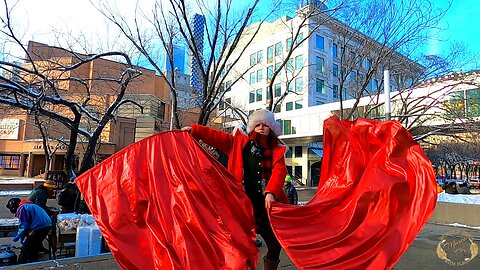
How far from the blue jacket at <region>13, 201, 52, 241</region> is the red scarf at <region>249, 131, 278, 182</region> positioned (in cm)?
456

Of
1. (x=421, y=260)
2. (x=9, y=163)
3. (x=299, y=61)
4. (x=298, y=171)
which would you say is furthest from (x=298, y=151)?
(x=421, y=260)

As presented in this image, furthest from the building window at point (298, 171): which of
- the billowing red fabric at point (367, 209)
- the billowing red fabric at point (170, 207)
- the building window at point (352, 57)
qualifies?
the billowing red fabric at point (170, 207)

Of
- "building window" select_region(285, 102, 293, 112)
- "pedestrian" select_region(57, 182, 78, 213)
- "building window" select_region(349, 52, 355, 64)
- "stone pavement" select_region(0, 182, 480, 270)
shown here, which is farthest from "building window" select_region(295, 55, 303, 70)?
"pedestrian" select_region(57, 182, 78, 213)

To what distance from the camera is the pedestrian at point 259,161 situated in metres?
3.41

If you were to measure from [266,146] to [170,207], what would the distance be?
112 cm

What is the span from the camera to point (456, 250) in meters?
6.80

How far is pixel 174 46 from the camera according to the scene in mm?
12133

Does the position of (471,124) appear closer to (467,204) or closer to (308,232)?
(467,204)

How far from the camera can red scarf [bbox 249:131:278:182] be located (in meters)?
3.52

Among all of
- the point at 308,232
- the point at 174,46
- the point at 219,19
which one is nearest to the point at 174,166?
the point at 308,232

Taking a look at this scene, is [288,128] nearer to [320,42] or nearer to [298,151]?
[298,151]

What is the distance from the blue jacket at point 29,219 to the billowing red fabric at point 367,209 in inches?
191

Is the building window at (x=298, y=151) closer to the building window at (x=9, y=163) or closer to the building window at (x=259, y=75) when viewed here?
the building window at (x=259, y=75)

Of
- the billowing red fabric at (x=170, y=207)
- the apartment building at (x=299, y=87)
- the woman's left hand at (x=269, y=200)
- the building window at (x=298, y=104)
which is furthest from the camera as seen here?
the building window at (x=298, y=104)
